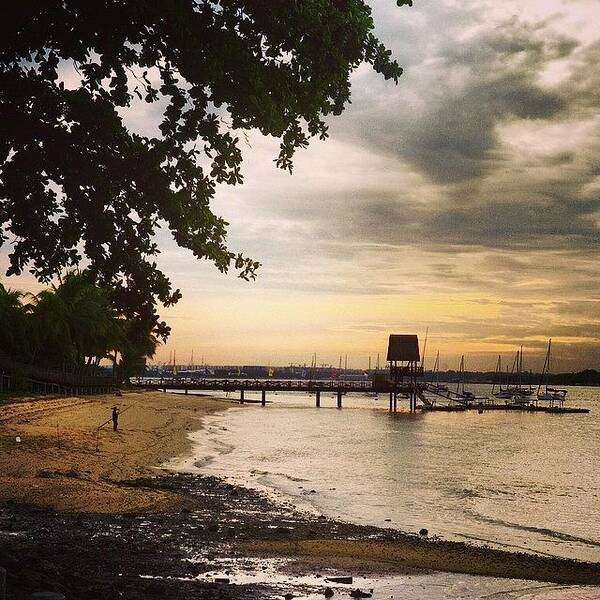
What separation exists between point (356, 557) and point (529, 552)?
18.8 ft

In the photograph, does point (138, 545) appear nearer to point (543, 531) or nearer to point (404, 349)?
point (543, 531)

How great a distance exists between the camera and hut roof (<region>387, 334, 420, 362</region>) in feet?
333

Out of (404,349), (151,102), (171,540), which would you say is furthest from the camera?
(404,349)

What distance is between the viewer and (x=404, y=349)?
101812 millimetres

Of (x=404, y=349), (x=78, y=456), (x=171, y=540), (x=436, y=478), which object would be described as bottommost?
(x=436, y=478)

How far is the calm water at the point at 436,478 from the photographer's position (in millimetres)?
22062

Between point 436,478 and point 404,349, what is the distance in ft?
223

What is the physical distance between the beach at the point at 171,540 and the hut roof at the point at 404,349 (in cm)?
7561

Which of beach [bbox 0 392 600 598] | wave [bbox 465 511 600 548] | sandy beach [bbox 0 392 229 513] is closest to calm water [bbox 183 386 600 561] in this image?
wave [bbox 465 511 600 548]

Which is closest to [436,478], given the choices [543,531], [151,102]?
[543,531]

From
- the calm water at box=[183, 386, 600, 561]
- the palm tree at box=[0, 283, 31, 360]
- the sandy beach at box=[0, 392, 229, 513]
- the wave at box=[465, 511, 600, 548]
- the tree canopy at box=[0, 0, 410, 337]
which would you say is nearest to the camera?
the tree canopy at box=[0, 0, 410, 337]

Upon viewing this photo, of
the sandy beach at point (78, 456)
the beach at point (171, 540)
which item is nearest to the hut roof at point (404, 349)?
the sandy beach at point (78, 456)

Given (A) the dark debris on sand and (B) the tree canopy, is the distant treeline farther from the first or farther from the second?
(B) the tree canopy

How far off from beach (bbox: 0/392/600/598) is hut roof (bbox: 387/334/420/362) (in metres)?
75.6
